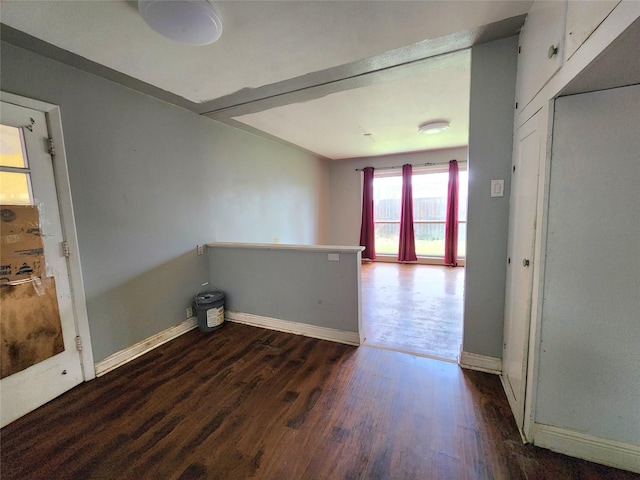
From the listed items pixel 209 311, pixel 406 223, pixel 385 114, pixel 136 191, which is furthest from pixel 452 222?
pixel 136 191

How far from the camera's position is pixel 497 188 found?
182 centimetres

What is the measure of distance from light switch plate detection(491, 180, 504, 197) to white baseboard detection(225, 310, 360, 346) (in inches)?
64.7

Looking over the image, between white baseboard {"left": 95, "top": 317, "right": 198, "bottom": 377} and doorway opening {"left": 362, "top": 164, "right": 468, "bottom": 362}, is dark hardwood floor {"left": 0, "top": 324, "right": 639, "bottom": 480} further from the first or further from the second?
doorway opening {"left": 362, "top": 164, "right": 468, "bottom": 362}

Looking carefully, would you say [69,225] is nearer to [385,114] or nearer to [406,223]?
[385,114]

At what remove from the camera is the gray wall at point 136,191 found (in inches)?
76.0

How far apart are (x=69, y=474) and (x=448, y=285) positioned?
14.5ft

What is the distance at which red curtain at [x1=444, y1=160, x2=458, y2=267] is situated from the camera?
5.26 meters

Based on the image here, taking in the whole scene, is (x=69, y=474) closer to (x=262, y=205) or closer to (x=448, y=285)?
(x=262, y=205)

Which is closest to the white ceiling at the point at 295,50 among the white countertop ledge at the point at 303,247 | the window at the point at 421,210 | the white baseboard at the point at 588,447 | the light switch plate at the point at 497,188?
the light switch plate at the point at 497,188

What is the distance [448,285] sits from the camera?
13.7 feet

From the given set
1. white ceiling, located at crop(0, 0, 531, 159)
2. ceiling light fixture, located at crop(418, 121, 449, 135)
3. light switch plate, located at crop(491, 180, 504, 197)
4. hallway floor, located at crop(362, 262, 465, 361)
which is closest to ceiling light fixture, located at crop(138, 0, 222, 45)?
white ceiling, located at crop(0, 0, 531, 159)

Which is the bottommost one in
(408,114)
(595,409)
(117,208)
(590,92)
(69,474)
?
(69,474)

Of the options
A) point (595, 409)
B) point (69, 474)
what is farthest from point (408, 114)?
point (69, 474)

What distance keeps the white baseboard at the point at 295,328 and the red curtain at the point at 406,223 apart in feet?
12.3
